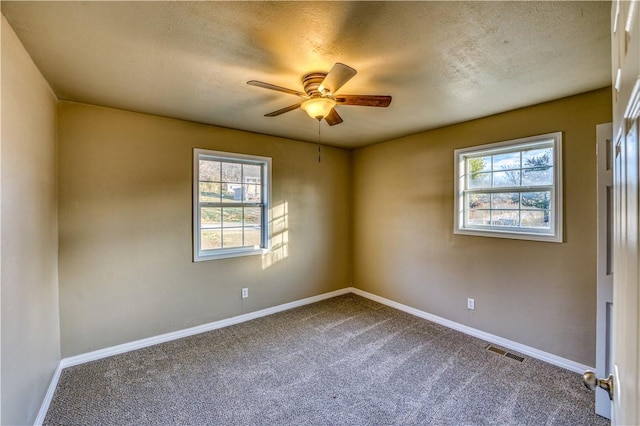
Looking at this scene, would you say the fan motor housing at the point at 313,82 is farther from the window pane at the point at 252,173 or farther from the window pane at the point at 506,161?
the window pane at the point at 506,161

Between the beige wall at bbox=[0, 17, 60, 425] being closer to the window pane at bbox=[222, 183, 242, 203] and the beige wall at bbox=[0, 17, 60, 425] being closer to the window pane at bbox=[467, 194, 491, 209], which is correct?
the window pane at bbox=[222, 183, 242, 203]

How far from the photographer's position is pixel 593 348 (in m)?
2.50

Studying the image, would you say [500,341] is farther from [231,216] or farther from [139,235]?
[139,235]

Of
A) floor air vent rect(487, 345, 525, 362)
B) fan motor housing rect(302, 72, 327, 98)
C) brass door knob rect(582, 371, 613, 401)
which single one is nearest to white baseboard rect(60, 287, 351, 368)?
floor air vent rect(487, 345, 525, 362)

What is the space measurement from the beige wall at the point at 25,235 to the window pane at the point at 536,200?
396 centimetres

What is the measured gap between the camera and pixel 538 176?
2.88 m

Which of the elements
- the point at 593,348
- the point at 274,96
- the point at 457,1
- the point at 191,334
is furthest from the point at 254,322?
the point at 457,1

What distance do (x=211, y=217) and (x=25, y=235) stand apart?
71.2 inches

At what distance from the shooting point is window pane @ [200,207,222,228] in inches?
137

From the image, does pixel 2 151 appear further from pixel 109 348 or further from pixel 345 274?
pixel 345 274

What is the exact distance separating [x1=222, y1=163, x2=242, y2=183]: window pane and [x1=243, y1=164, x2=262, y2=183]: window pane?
0.08 meters

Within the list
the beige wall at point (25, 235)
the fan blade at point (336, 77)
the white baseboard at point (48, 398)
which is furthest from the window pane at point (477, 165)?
the white baseboard at point (48, 398)

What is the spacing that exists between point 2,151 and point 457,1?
2.39m

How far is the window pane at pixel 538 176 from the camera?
2803mm
